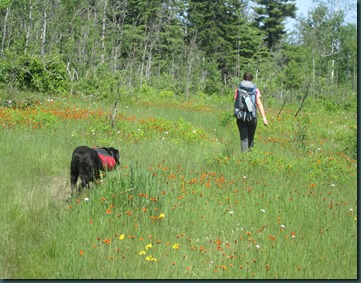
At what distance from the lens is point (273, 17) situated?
4562 centimetres

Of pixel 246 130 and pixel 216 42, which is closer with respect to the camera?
pixel 246 130

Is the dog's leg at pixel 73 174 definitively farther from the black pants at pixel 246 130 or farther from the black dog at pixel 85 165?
the black pants at pixel 246 130

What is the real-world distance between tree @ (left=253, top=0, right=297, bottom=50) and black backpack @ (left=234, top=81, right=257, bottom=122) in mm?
37878

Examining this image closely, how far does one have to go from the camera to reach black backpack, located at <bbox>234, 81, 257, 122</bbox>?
28.8 ft

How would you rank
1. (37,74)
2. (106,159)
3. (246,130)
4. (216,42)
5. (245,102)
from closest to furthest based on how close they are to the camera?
(106,159) → (245,102) → (246,130) → (37,74) → (216,42)

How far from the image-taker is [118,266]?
→ 3.65 m

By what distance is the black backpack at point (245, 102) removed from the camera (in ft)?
28.8

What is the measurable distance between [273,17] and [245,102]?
130ft

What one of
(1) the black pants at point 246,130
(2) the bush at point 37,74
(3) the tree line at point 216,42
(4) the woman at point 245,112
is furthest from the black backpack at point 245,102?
(3) the tree line at point 216,42

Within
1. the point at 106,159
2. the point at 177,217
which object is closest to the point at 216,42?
the point at 106,159

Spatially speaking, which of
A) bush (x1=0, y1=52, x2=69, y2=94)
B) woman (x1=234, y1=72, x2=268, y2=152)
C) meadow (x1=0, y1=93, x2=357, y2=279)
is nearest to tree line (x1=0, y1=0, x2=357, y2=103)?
bush (x1=0, y1=52, x2=69, y2=94)

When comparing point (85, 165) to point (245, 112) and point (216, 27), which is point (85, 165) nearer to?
point (245, 112)

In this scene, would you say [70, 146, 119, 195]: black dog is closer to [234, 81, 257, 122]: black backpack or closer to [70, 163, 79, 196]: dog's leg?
[70, 163, 79, 196]: dog's leg

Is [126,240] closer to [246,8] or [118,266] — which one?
[118,266]
